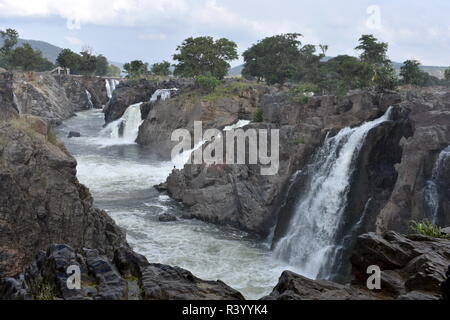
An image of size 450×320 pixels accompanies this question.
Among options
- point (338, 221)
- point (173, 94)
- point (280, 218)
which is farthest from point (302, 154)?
point (173, 94)

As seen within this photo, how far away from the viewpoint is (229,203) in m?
39.0

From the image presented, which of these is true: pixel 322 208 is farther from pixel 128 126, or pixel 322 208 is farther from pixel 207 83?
pixel 128 126

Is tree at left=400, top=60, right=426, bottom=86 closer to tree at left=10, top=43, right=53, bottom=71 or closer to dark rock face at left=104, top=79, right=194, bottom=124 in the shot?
dark rock face at left=104, top=79, right=194, bottom=124

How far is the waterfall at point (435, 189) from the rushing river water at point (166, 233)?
9807 millimetres

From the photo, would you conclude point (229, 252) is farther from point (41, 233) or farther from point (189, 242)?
point (41, 233)

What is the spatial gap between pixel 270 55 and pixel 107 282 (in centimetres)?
8243

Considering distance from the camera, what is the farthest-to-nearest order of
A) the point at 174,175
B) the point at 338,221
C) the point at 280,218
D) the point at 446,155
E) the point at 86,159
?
the point at 86,159, the point at 174,175, the point at 280,218, the point at 338,221, the point at 446,155

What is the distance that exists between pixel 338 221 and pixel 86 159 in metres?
36.9

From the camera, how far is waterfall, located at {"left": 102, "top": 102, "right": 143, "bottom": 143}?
239 feet

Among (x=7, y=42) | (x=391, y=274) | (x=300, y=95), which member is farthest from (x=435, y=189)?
(x=7, y=42)

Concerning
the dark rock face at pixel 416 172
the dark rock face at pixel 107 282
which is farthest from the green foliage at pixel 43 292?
the dark rock face at pixel 416 172

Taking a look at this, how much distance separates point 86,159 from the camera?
57.8 m

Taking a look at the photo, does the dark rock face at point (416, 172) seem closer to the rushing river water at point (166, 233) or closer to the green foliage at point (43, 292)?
the rushing river water at point (166, 233)

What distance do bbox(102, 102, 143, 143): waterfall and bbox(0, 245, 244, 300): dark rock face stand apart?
5890 centimetres
